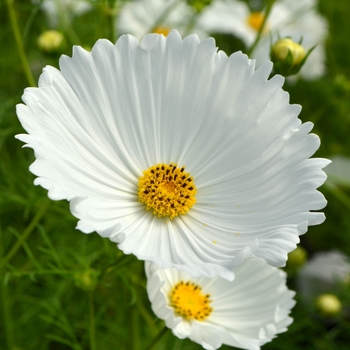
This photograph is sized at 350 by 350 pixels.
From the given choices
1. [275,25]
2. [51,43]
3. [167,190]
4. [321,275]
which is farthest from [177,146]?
[275,25]

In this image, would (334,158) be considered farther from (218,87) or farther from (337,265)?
(218,87)

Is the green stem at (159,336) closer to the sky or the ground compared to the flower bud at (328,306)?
closer to the sky

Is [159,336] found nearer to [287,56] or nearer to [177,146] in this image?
[177,146]

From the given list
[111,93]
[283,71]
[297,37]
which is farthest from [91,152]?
[297,37]

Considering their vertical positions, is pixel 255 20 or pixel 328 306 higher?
pixel 255 20

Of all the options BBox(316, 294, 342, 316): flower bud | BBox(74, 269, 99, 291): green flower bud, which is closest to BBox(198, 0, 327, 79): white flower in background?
BBox(316, 294, 342, 316): flower bud

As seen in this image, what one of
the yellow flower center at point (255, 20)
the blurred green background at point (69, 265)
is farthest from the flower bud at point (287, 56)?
the yellow flower center at point (255, 20)

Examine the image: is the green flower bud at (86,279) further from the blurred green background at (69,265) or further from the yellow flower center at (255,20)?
the yellow flower center at (255,20)
